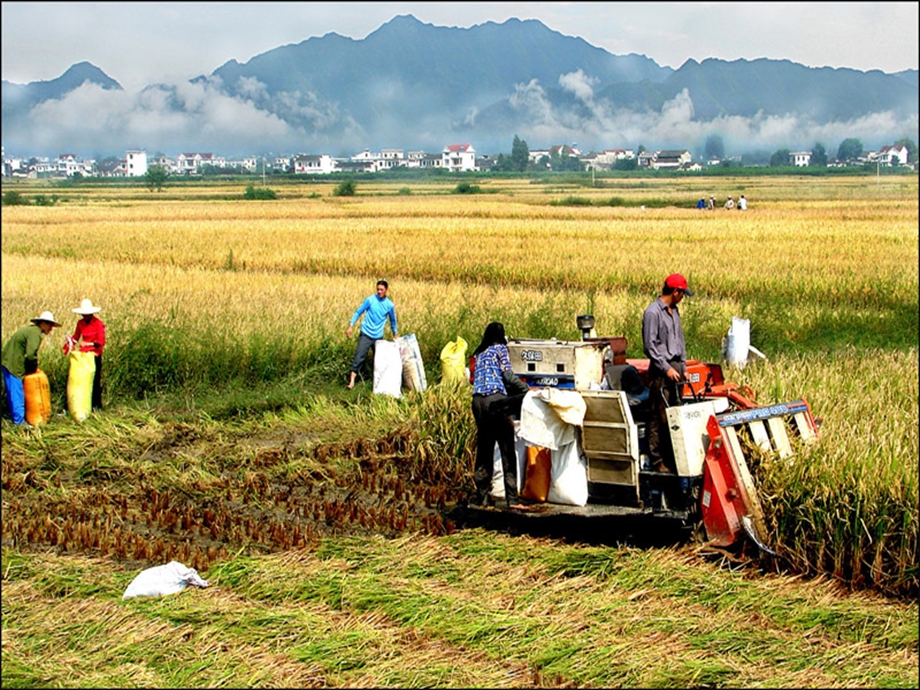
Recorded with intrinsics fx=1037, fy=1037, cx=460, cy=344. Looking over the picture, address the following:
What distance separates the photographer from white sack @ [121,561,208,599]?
6.79m

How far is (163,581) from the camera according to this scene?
22.4ft

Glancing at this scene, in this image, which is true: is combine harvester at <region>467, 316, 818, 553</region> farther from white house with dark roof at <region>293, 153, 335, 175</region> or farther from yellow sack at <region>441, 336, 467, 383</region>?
white house with dark roof at <region>293, 153, 335, 175</region>

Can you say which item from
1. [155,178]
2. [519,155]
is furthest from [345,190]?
[519,155]

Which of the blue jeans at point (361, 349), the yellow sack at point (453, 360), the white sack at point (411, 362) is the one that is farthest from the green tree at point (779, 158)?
the yellow sack at point (453, 360)

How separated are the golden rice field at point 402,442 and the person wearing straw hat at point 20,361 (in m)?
0.42

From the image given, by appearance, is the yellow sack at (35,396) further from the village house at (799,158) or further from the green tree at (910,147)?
the village house at (799,158)

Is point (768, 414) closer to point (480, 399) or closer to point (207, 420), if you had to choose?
point (480, 399)

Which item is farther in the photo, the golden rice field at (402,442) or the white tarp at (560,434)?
the white tarp at (560,434)

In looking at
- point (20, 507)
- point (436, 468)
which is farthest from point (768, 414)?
point (20, 507)

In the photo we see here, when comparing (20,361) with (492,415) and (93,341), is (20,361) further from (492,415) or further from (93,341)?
(492,415)

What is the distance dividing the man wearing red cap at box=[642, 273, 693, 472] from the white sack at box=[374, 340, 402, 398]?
207 inches

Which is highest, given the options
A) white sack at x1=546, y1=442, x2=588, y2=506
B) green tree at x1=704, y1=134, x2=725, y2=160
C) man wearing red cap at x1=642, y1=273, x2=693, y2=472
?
green tree at x1=704, y1=134, x2=725, y2=160

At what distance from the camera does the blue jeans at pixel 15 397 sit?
1154 cm

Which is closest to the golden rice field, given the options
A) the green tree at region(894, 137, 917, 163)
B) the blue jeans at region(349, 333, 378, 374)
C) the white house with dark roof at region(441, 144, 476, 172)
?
the blue jeans at region(349, 333, 378, 374)
